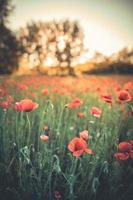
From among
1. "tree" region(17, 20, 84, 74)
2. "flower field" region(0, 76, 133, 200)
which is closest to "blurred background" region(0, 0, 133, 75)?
"tree" region(17, 20, 84, 74)

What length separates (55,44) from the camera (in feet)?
7.13

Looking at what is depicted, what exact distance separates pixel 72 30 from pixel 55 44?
143 millimetres

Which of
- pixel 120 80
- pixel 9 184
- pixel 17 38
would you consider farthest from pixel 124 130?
pixel 17 38

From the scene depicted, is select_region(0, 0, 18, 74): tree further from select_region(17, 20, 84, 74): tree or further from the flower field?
the flower field

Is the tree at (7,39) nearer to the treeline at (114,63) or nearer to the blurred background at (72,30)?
the blurred background at (72,30)

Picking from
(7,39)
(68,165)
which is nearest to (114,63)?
(7,39)

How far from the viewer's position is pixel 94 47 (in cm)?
206

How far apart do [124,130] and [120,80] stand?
41.4 inches

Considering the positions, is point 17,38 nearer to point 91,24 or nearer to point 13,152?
point 91,24

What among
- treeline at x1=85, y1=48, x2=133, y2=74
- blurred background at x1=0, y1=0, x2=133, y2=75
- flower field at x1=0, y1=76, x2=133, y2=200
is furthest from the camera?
treeline at x1=85, y1=48, x2=133, y2=74

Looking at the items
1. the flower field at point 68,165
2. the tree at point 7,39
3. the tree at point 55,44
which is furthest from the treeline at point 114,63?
the flower field at point 68,165

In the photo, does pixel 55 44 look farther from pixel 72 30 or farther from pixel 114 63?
pixel 114 63

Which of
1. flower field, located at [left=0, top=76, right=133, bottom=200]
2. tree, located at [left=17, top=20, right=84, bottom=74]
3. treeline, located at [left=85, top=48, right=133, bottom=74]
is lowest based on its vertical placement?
flower field, located at [left=0, top=76, right=133, bottom=200]

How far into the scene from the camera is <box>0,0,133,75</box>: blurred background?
6.87ft
